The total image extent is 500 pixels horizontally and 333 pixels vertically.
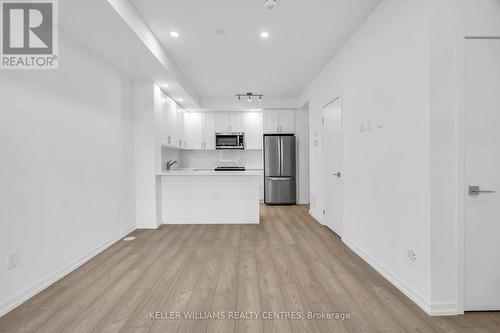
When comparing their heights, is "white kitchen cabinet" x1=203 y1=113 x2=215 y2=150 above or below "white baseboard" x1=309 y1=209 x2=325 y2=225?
above

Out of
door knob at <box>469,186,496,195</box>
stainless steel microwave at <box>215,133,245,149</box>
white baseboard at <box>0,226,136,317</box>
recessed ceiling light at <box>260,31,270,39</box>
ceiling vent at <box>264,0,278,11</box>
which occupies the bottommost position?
white baseboard at <box>0,226,136,317</box>

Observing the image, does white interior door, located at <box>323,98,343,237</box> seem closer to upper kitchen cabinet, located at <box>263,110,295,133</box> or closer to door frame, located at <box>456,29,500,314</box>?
door frame, located at <box>456,29,500,314</box>

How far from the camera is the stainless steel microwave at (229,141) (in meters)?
6.54

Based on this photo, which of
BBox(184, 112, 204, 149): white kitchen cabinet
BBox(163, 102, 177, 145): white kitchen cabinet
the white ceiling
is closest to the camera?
the white ceiling

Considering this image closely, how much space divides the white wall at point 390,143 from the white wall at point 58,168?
322 centimetres

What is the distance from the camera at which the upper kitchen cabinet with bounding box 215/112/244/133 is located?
6719 millimetres

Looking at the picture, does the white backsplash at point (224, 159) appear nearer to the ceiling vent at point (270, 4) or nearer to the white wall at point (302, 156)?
→ the white wall at point (302, 156)

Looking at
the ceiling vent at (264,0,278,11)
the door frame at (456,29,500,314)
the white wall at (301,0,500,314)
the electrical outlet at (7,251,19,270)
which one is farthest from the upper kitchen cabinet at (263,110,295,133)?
the electrical outlet at (7,251,19,270)

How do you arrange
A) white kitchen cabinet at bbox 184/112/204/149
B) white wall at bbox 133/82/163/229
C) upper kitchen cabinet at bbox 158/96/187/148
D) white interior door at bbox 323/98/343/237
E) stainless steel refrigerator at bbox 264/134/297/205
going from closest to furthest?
1. white interior door at bbox 323/98/343/237
2. white wall at bbox 133/82/163/229
3. upper kitchen cabinet at bbox 158/96/187/148
4. stainless steel refrigerator at bbox 264/134/297/205
5. white kitchen cabinet at bbox 184/112/204/149

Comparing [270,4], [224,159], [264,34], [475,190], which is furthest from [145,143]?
[475,190]

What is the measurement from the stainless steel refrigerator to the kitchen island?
192 cm

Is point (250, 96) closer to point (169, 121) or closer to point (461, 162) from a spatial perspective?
point (169, 121)

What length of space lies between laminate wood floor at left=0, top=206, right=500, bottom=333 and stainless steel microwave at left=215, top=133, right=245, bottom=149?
3.51 metres

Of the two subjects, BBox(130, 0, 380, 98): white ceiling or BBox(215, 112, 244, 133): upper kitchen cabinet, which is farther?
BBox(215, 112, 244, 133): upper kitchen cabinet
